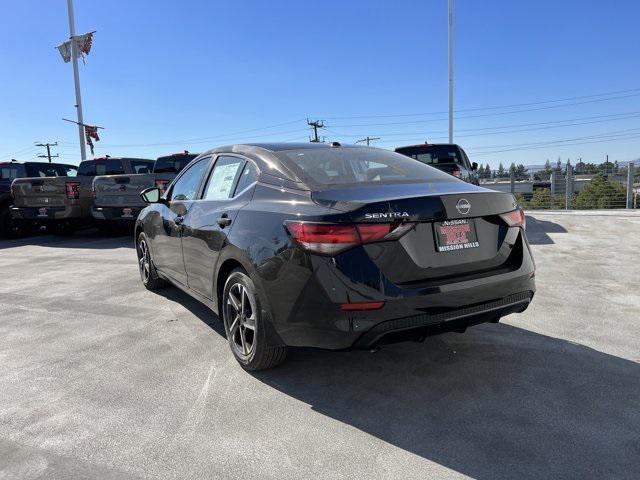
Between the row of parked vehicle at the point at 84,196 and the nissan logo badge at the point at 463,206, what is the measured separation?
25.9 ft

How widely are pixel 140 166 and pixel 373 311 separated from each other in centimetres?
1240

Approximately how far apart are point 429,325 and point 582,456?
3.12ft

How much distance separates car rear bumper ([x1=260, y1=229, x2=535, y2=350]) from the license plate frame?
0.20m

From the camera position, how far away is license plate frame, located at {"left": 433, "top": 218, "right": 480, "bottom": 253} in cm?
276

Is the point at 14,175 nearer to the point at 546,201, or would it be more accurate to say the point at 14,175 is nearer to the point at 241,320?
the point at 241,320

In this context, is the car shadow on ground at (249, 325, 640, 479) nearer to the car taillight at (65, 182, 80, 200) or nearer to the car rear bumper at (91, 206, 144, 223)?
the car rear bumper at (91, 206, 144, 223)

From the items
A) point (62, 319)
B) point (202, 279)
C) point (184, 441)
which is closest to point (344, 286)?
point (184, 441)

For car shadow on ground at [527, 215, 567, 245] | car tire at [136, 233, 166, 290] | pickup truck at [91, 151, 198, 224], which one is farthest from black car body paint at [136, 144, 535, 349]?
pickup truck at [91, 151, 198, 224]

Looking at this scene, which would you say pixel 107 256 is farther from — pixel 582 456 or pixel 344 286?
pixel 582 456

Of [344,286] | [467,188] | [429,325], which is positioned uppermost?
[467,188]

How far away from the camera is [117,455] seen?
2.48 metres

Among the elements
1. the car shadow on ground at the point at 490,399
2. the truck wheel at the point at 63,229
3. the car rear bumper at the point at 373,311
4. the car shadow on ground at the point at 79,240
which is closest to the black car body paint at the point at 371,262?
the car rear bumper at the point at 373,311

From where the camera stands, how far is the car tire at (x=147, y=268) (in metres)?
5.73

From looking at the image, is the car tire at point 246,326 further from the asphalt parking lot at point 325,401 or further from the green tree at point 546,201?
the green tree at point 546,201
